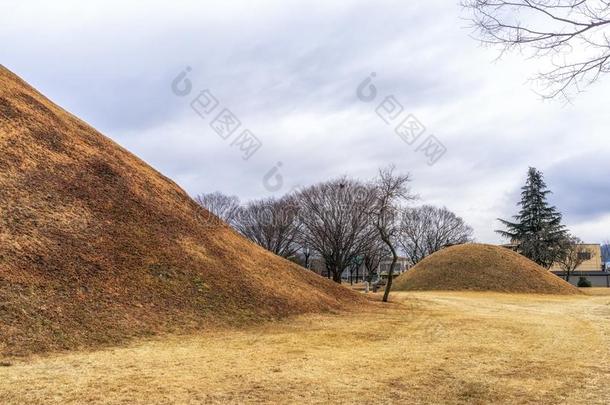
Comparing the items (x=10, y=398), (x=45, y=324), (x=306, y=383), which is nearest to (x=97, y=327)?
(x=45, y=324)

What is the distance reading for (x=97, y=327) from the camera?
1002 cm

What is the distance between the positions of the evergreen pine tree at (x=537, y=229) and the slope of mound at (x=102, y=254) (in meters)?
42.0

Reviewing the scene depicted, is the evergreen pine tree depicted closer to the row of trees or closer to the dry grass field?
the row of trees

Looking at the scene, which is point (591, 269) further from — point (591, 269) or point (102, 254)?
point (102, 254)

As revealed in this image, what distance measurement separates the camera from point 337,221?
43.2 m

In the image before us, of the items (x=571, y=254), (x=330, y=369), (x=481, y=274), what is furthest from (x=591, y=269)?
(x=330, y=369)

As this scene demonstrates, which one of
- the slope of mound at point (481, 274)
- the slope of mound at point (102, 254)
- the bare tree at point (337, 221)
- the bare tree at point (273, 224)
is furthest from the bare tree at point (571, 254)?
the slope of mound at point (102, 254)

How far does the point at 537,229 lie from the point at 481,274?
25.5 m

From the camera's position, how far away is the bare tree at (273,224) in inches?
2050

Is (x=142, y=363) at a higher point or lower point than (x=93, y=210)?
lower

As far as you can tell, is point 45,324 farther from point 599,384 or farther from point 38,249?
point 599,384

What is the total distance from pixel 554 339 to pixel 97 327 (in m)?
9.48

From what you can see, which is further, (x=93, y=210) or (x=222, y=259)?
(x=222, y=259)

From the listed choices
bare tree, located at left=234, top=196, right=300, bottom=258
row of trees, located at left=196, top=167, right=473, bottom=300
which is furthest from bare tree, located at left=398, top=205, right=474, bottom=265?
bare tree, located at left=234, top=196, right=300, bottom=258
